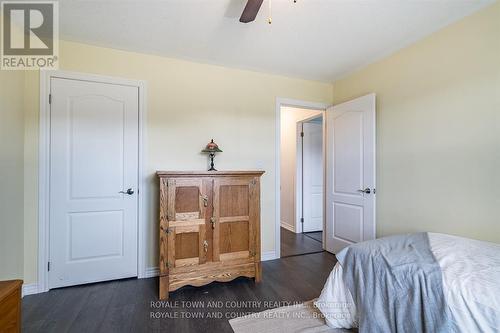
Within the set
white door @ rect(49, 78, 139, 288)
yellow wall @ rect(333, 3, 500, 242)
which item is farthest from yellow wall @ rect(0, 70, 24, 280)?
yellow wall @ rect(333, 3, 500, 242)

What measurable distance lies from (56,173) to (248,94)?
7.46 feet

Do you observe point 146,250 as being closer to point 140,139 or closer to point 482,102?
point 140,139

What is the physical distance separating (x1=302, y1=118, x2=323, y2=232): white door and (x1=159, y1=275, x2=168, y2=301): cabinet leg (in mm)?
2913

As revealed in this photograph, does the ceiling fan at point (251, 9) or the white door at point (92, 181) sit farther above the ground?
the ceiling fan at point (251, 9)

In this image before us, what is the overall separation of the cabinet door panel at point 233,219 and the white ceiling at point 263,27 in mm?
1431

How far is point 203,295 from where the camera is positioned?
7.22 feet

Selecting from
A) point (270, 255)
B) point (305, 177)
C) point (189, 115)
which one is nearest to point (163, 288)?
point (270, 255)

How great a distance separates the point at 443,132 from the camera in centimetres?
214

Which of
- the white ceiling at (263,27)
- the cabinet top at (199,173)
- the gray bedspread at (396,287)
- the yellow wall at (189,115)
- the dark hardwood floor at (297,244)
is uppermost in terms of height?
the white ceiling at (263,27)

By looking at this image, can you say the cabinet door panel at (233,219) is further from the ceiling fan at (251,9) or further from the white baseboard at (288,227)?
the white baseboard at (288,227)

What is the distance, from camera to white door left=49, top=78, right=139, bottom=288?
229 cm

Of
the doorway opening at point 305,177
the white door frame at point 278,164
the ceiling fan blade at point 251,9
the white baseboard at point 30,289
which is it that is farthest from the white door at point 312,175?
the white baseboard at point 30,289

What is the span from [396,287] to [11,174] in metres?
3.05

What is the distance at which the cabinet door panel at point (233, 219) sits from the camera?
91.7 inches
